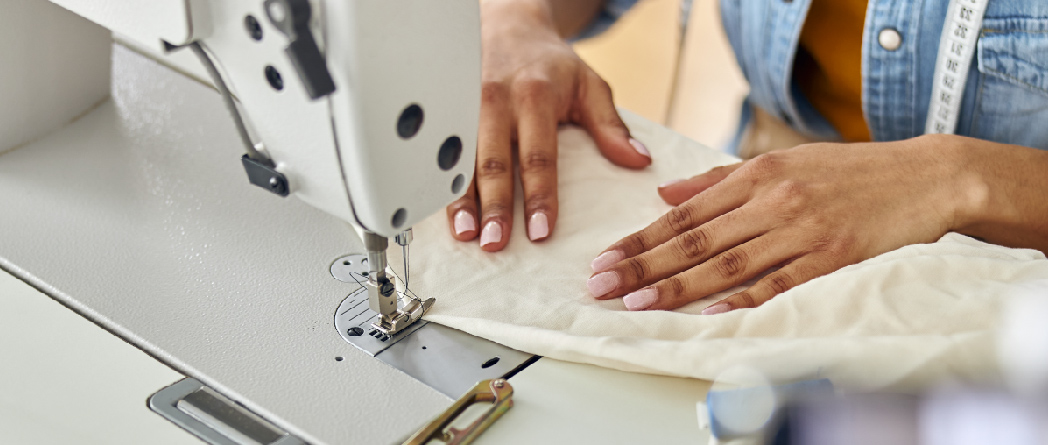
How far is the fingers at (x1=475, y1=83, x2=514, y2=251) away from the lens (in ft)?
2.97

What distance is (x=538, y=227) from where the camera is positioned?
2.99ft

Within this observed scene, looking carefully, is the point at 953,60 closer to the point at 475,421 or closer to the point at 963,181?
the point at 963,181

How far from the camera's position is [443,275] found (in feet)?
2.79

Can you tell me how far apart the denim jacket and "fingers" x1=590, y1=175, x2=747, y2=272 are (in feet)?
1.23

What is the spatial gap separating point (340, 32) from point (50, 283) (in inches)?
17.4

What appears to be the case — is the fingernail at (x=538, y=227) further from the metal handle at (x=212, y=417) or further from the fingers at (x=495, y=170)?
the metal handle at (x=212, y=417)

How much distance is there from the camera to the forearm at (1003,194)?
0.90 m

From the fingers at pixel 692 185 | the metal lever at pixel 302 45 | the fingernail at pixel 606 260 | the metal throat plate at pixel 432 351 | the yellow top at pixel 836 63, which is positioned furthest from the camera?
the yellow top at pixel 836 63

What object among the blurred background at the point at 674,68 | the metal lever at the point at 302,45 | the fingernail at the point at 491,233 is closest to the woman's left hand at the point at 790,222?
the fingernail at the point at 491,233

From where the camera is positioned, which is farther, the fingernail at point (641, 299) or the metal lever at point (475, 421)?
the fingernail at point (641, 299)

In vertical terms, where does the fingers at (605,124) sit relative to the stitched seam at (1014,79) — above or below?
above

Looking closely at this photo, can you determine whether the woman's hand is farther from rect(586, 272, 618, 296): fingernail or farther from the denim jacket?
the denim jacket

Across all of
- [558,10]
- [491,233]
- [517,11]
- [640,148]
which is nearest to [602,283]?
[491,233]

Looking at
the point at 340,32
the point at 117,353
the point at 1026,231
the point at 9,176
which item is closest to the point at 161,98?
the point at 9,176
